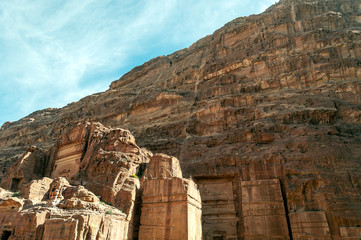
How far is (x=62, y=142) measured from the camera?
91.8 ft

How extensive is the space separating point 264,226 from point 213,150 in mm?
8744

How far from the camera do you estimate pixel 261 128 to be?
88.9ft

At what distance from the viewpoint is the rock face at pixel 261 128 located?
2033cm

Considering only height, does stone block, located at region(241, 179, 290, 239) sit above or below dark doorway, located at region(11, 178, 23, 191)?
below

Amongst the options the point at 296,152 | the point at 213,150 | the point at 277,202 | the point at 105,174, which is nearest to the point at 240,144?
the point at 213,150

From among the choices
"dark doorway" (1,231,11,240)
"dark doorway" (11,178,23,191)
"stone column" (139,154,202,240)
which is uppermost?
"dark doorway" (11,178,23,191)

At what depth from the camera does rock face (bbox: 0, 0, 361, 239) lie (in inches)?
800

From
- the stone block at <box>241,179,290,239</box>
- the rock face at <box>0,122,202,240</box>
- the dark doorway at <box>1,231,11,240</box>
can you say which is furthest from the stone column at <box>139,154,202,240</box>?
the stone block at <box>241,179,290,239</box>

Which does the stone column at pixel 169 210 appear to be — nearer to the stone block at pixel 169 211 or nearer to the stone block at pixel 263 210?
the stone block at pixel 169 211

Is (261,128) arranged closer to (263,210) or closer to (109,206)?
(263,210)

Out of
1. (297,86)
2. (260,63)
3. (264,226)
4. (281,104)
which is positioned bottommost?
(264,226)

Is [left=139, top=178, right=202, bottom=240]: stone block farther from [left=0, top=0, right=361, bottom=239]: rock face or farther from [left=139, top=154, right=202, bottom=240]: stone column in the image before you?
[left=0, top=0, right=361, bottom=239]: rock face

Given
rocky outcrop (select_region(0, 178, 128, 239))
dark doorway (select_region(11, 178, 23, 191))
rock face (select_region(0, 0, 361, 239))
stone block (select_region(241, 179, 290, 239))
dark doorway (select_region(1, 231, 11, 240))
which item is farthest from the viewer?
dark doorway (select_region(11, 178, 23, 191))

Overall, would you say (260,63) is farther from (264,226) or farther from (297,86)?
(264,226)
